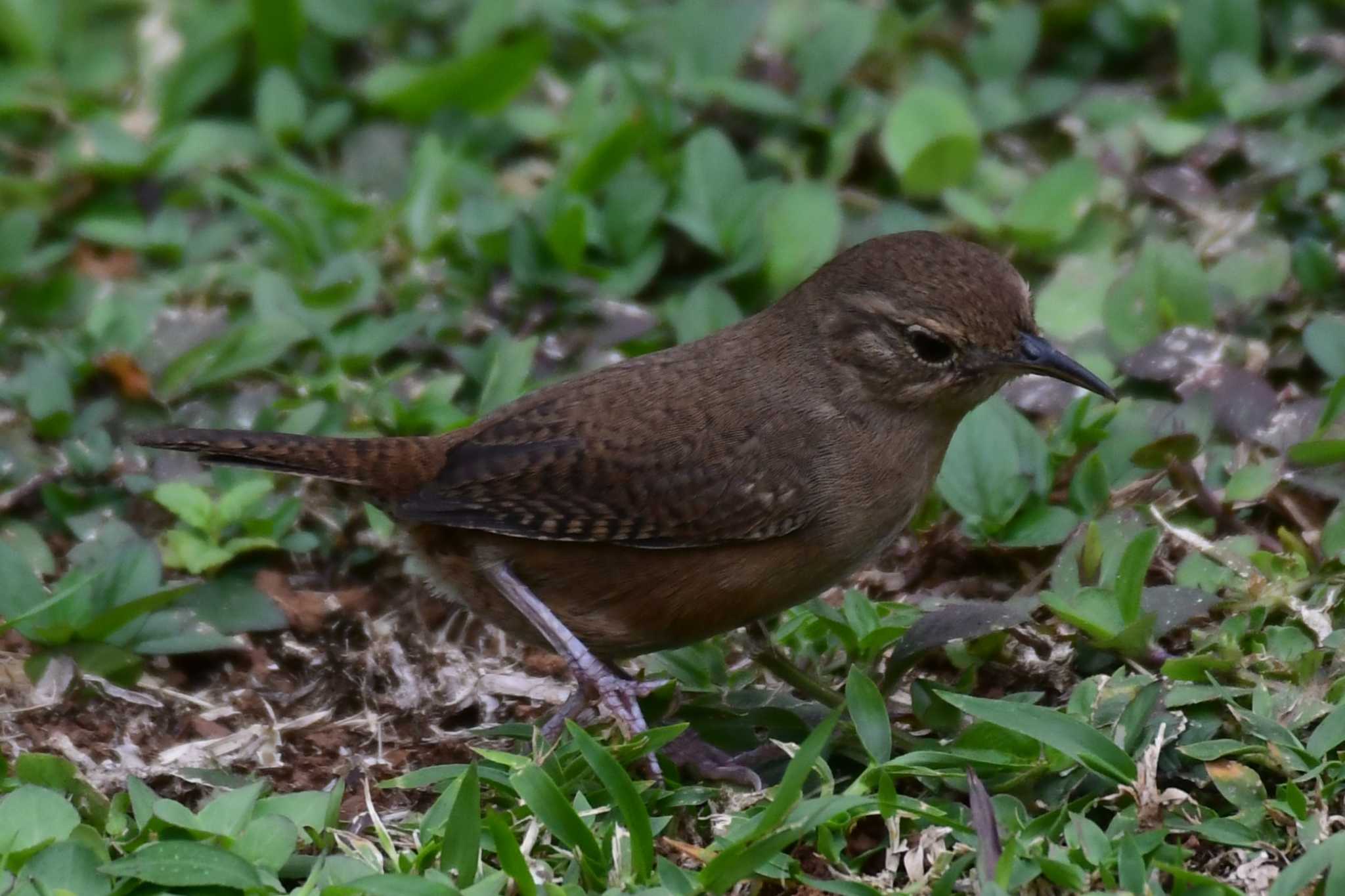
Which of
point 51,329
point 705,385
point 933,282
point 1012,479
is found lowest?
point 51,329

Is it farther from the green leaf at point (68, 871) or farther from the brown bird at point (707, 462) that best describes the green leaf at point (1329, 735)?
the green leaf at point (68, 871)

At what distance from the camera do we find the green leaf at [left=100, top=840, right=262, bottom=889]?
3934 millimetres

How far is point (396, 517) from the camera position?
5.05m

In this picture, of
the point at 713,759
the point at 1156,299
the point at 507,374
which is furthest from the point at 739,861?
the point at 1156,299

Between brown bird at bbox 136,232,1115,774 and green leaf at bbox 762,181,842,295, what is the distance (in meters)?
1.40

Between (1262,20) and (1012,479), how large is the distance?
3.20m

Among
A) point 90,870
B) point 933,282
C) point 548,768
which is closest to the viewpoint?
point 90,870

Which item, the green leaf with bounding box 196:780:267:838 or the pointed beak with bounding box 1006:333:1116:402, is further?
the pointed beak with bounding box 1006:333:1116:402

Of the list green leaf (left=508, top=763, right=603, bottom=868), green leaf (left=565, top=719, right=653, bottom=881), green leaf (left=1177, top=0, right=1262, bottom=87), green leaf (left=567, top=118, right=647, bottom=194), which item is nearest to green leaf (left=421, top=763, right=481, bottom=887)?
green leaf (left=508, top=763, right=603, bottom=868)

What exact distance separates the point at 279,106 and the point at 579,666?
3.73 m

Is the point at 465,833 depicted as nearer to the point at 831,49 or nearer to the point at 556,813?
the point at 556,813

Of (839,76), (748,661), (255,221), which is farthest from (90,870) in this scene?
(839,76)

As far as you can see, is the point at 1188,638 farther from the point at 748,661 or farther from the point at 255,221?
the point at 255,221

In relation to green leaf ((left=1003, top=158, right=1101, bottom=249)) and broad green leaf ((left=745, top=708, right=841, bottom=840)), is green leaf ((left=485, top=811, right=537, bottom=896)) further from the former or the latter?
green leaf ((left=1003, top=158, right=1101, bottom=249))
